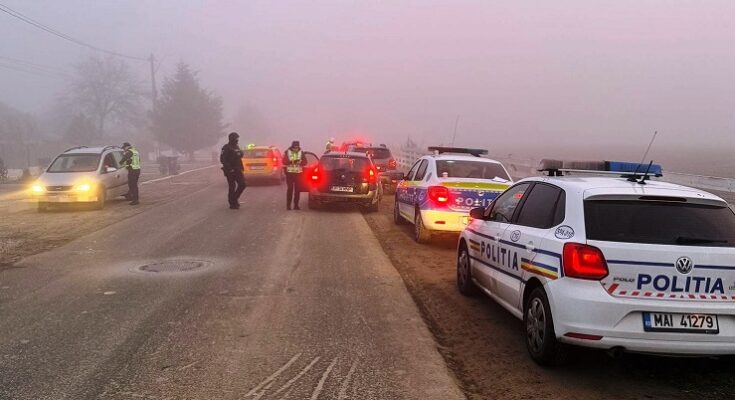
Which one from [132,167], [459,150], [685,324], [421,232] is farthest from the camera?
[132,167]

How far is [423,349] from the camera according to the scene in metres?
4.91

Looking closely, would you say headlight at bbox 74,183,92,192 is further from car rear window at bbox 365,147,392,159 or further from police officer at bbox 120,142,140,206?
car rear window at bbox 365,147,392,159

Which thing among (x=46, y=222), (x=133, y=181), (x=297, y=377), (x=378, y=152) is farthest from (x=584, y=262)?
(x=378, y=152)

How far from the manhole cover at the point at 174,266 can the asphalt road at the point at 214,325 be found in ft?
0.11

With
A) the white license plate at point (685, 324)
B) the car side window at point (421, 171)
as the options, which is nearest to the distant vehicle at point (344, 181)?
the car side window at point (421, 171)

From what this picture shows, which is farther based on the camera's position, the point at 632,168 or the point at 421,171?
the point at 421,171

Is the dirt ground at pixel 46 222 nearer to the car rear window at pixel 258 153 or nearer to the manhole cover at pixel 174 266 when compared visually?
the manhole cover at pixel 174 266

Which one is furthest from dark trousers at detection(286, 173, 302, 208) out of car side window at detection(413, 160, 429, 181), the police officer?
the police officer

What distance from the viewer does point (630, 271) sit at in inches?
160

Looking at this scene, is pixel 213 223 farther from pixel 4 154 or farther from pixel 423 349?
pixel 4 154

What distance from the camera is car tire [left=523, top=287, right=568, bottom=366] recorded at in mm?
4391

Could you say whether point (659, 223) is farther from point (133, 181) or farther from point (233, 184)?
point (133, 181)

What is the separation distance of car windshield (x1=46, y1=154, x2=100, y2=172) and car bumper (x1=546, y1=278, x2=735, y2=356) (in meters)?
14.0

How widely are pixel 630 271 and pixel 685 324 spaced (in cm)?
52
